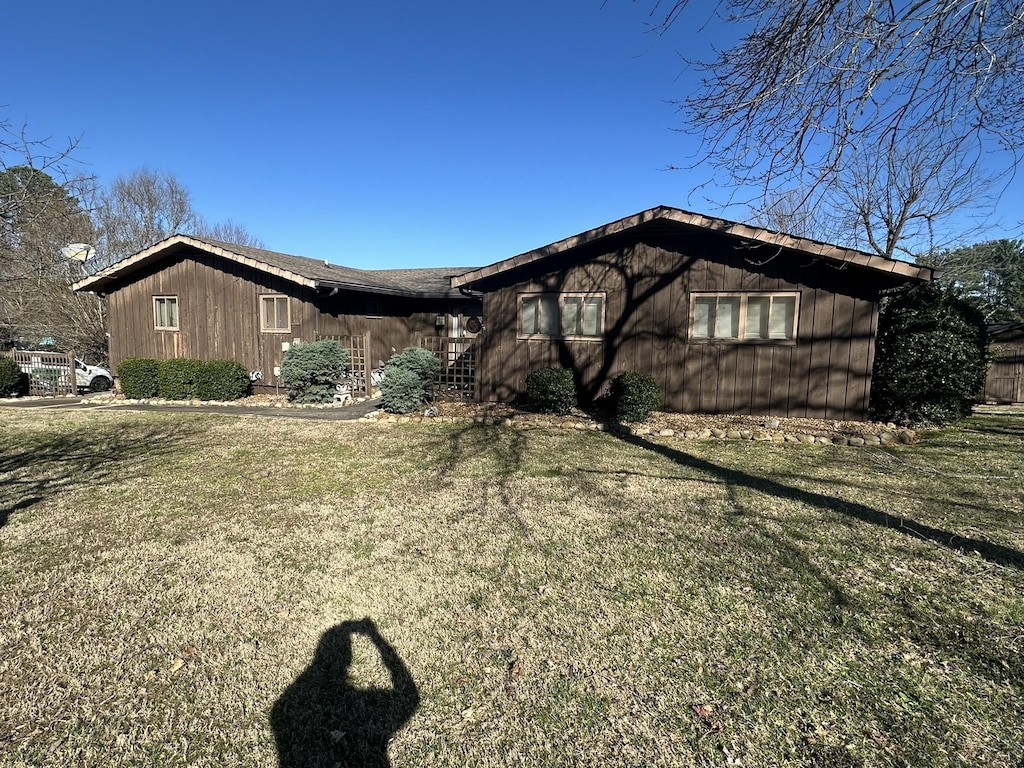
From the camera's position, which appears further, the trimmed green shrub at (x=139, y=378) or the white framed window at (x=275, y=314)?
the white framed window at (x=275, y=314)

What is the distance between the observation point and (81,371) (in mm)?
14617

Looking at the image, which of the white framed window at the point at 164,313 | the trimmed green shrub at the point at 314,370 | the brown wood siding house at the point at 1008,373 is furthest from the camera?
the brown wood siding house at the point at 1008,373

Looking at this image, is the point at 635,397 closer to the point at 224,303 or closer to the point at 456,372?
the point at 456,372

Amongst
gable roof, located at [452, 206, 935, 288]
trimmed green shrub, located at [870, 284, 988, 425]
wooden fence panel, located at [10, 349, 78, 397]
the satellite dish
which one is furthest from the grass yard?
wooden fence panel, located at [10, 349, 78, 397]

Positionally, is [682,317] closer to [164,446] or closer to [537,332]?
[537,332]

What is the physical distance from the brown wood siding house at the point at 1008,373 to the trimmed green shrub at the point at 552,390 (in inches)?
548

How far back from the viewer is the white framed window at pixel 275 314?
13.3 meters

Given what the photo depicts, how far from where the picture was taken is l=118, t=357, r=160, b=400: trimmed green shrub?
12602 millimetres

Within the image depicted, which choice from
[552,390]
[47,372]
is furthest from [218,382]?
[552,390]

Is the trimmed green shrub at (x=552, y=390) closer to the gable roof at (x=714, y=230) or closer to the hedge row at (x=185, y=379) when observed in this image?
the gable roof at (x=714, y=230)

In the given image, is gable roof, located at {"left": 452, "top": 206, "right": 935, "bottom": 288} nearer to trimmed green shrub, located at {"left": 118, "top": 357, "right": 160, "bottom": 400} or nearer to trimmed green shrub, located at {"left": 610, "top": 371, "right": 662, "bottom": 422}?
trimmed green shrub, located at {"left": 610, "top": 371, "right": 662, "bottom": 422}

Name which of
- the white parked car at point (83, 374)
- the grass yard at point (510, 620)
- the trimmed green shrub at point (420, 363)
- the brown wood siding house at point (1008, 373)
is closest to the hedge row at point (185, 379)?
the white parked car at point (83, 374)

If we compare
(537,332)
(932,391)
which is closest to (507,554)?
(537,332)

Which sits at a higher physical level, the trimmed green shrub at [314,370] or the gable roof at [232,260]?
the gable roof at [232,260]
